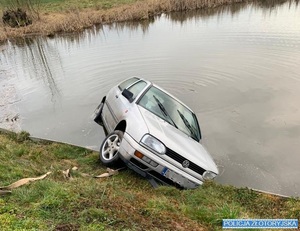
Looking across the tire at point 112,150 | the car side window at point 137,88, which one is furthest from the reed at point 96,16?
the tire at point 112,150

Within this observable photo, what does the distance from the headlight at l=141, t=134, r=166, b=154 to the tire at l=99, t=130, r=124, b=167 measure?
69cm

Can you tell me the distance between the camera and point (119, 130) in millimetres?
6184

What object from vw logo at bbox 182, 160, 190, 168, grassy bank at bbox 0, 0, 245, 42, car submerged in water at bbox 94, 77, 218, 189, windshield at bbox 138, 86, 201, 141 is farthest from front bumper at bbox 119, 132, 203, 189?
grassy bank at bbox 0, 0, 245, 42

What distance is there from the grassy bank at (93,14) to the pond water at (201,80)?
1.71m

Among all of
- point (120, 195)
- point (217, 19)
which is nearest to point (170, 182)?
point (120, 195)

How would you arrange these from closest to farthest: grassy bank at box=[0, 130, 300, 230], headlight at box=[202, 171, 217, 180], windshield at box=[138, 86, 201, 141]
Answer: grassy bank at box=[0, 130, 300, 230] → headlight at box=[202, 171, 217, 180] → windshield at box=[138, 86, 201, 141]

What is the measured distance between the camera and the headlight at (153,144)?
17.5 feet

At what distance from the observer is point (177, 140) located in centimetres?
566

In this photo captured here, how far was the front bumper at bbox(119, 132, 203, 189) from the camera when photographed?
5.32 meters

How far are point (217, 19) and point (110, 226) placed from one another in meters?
20.2


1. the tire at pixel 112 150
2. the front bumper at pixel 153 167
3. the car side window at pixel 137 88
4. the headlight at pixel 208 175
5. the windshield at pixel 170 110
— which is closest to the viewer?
the front bumper at pixel 153 167

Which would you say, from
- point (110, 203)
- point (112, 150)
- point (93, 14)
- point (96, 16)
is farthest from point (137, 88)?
point (93, 14)

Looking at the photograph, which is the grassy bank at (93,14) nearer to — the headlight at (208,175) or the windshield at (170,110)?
the windshield at (170,110)

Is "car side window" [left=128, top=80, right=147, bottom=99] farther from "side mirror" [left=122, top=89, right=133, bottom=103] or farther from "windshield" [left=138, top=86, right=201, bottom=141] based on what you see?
"windshield" [left=138, top=86, right=201, bottom=141]
